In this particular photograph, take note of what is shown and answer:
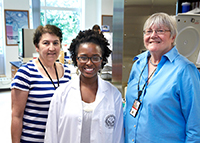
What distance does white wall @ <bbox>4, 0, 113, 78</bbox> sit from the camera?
229 inches

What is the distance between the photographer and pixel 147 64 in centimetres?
132

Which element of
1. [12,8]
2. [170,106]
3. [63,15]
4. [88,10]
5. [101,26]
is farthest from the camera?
[63,15]

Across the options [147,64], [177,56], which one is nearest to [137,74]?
[147,64]

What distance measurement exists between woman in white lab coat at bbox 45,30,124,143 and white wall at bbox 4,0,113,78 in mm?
5375

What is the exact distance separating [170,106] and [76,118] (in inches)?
21.1

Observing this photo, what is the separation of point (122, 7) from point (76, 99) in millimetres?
1107

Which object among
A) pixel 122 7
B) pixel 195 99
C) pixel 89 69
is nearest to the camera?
pixel 195 99

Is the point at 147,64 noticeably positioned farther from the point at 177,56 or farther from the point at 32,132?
the point at 32,132

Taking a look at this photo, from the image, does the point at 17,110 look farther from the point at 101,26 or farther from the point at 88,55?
the point at 101,26

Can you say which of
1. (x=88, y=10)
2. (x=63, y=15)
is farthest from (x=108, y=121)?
(x=63, y=15)

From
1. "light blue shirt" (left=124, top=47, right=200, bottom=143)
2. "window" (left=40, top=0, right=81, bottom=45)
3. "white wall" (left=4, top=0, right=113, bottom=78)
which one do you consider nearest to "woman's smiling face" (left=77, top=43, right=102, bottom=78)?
"light blue shirt" (left=124, top=47, right=200, bottom=143)

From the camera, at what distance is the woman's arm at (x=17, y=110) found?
4.06 ft

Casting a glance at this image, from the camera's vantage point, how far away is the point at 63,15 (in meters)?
7.15

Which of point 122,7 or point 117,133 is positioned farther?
point 122,7
